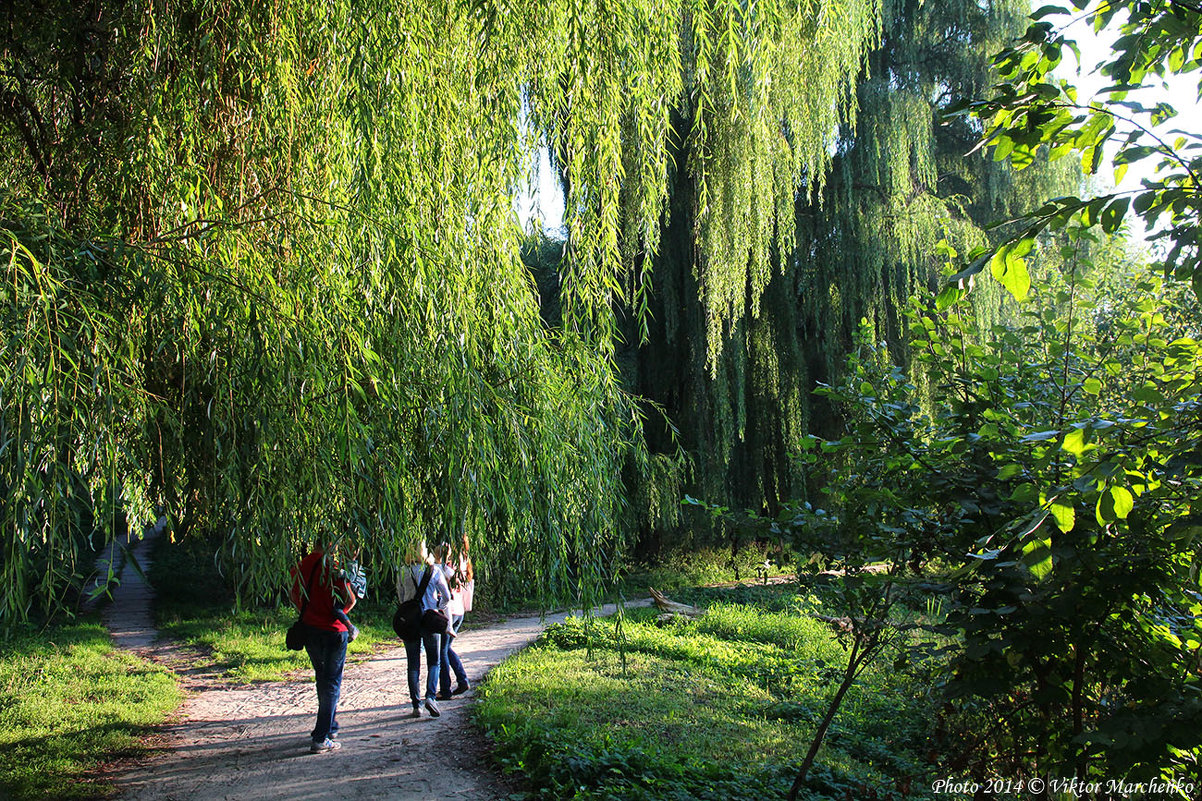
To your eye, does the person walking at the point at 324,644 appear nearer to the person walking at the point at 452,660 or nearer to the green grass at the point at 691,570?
the person walking at the point at 452,660

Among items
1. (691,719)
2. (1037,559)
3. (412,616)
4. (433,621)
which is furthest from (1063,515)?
(412,616)

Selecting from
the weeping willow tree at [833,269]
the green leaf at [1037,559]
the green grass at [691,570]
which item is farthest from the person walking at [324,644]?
the green grass at [691,570]

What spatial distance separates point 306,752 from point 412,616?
1.27m

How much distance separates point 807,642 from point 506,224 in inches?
299

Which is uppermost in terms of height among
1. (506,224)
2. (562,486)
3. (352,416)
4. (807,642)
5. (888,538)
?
(506,224)

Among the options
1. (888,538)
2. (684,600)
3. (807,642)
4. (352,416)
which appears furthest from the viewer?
(684,600)

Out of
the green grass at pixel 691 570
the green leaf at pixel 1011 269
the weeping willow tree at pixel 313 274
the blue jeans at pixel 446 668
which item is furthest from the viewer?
the green grass at pixel 691 570

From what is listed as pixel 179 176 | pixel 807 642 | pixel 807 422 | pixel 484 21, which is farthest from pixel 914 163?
pixel 179 176

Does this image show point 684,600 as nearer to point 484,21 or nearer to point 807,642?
point 807,642

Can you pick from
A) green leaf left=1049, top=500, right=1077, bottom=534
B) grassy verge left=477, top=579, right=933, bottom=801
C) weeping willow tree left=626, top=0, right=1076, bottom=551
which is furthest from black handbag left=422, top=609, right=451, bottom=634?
weeping willow tree left=626, top=0, right=1076, bottom=551

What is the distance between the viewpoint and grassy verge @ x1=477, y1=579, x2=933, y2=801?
4930 mm

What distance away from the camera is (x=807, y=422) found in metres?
12.6

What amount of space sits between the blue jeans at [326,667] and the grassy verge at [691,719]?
1155 millimetres

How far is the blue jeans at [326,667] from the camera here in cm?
560
